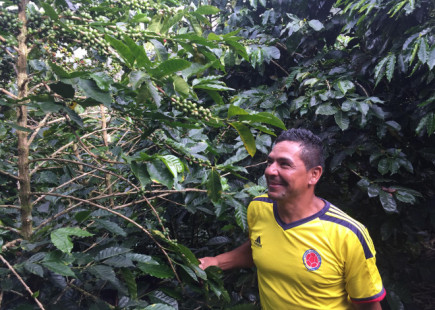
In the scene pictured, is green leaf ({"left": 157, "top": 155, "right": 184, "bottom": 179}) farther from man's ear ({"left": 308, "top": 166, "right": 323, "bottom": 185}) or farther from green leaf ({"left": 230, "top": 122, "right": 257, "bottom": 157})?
man's ear ({"left": 308, "top": 166, "right": 323, "bottom": 185})

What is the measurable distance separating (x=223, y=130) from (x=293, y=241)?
934 mm

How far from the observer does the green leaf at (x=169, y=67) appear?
0.90m

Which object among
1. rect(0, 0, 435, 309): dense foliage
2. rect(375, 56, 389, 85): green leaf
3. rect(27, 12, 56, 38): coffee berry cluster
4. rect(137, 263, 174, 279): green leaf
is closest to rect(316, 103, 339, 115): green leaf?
rect(0, 0, 435, 309): dense foliage

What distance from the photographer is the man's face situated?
1.29 metres

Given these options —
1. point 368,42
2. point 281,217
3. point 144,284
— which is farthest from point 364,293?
point 368,42

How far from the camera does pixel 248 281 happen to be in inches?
74.2

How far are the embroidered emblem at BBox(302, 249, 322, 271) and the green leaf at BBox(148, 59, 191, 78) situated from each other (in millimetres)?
816

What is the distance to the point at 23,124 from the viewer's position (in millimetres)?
1141

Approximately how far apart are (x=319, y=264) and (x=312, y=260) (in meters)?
0.03

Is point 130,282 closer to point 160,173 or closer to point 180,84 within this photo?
point 160,173

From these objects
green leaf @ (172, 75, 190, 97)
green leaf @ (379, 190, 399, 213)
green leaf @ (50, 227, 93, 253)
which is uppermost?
green leaf @ (172, 75, 190, 97)

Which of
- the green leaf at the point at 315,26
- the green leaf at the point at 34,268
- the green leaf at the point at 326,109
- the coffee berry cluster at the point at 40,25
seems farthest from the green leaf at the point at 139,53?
the green leaf at the point at 315,26

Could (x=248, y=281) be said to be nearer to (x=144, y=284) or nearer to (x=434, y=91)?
(x=144, y=284)

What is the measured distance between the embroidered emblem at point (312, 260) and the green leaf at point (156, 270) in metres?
0.51
